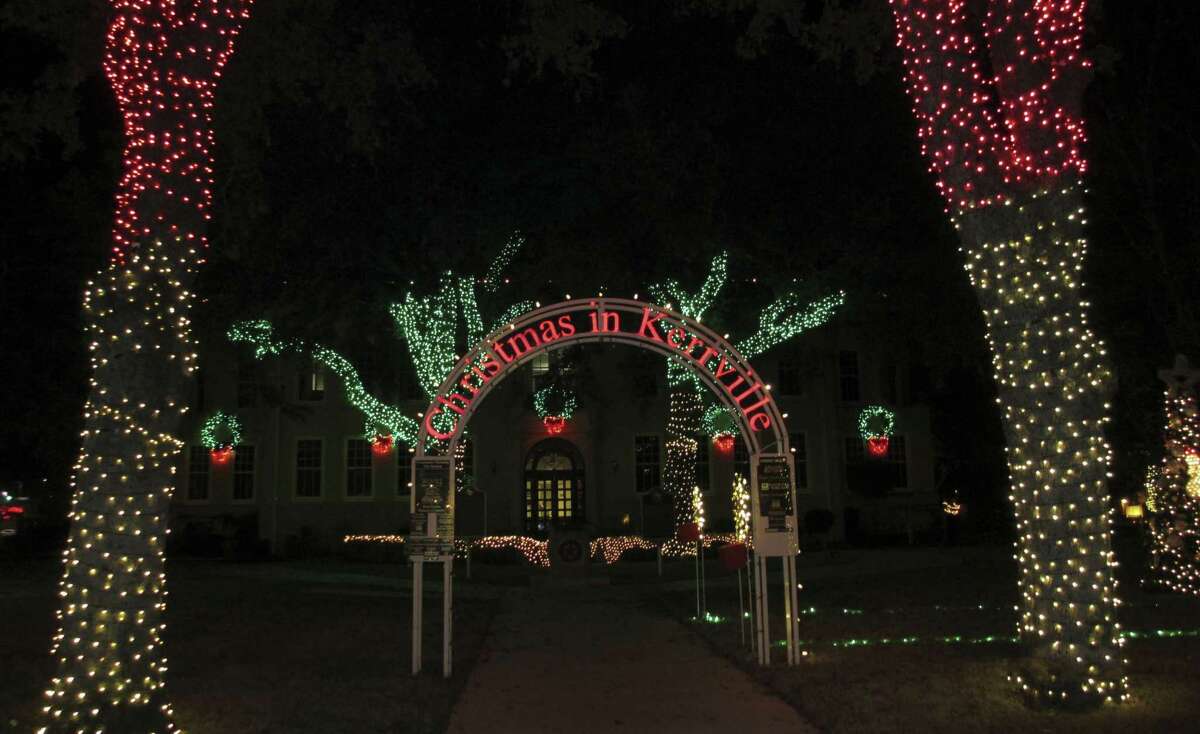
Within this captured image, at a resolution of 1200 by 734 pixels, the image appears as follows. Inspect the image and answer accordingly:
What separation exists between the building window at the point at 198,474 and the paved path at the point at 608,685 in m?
19.0

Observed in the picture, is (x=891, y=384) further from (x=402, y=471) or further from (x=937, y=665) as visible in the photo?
(x=937, y=665)

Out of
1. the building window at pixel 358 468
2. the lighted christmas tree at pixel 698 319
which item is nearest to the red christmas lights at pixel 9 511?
the building window at pixel 358 468

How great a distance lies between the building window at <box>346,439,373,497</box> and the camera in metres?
28.4

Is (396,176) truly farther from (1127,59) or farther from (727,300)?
(1127,59)

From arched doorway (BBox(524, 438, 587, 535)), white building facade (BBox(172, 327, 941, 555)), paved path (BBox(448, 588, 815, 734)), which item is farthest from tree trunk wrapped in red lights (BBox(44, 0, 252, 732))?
arched doorway (BBox(524, 438, 587, 535))

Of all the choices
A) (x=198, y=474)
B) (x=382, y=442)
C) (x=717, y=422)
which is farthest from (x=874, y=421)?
(x=198, y=474)

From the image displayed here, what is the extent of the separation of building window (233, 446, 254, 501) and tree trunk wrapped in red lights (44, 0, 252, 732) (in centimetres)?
2345

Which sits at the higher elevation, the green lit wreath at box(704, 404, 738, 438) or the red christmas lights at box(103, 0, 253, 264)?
the red christmas lights at box(103, 0, 253, 264)

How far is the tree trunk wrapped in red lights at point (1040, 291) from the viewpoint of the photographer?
23.3 ft

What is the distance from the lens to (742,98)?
15172 millimetres

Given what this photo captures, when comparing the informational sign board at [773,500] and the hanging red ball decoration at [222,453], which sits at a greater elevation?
the hanging red ball decoration at [222,453]

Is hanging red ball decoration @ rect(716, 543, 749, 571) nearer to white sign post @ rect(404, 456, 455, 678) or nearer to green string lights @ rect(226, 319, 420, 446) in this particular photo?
white sign post @ rect(404, 456, 455, 678)

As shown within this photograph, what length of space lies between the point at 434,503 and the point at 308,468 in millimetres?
20681

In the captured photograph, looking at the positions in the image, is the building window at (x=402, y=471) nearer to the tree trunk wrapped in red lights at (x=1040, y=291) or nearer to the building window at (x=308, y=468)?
the building window at (x=308, y=468)
